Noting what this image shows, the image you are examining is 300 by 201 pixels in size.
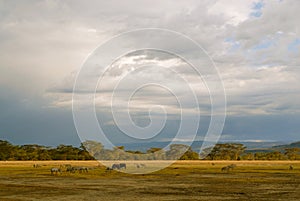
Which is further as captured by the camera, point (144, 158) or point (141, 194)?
point (144, 158)

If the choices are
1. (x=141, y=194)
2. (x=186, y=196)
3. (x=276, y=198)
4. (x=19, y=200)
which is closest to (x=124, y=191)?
(x=141, y=194)

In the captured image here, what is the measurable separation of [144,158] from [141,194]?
99729 millimetres

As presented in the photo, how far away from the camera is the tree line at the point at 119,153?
5010 inches

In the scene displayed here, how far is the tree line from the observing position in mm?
127250

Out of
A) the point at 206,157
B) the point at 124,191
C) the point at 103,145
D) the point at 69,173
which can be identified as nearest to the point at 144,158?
the point at 103,145

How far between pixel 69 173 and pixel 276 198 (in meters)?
37.3

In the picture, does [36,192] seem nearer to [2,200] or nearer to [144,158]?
[2,200]

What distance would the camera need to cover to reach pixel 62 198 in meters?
29.2

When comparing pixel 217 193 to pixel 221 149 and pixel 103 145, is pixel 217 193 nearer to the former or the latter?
pixel 103 145

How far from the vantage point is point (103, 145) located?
13425 centimetres

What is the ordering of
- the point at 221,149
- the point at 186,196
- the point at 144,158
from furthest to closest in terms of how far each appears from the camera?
1. the point at 221,149
2. the point at 144,158
3. the point at 186,196

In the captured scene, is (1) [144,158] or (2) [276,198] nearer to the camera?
(2) [276,198]

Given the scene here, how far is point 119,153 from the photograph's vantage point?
426ft

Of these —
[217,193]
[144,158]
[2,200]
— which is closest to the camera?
[2,200]
